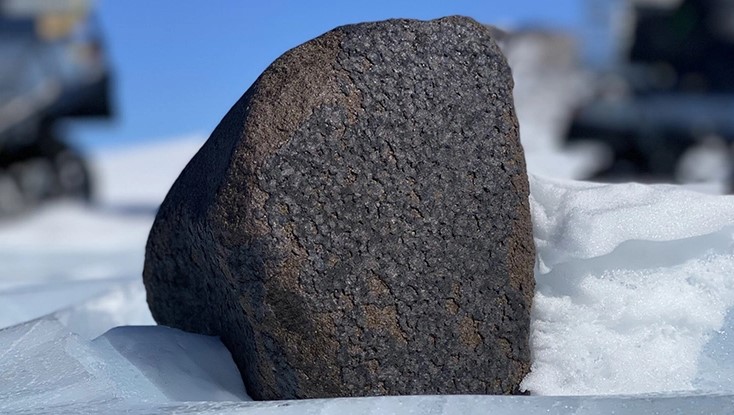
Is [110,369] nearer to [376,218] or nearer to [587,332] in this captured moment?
[376,218]

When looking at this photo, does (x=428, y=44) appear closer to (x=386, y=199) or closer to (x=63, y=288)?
(x=386, y=199)

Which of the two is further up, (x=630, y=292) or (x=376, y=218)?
(x=376, y=218)

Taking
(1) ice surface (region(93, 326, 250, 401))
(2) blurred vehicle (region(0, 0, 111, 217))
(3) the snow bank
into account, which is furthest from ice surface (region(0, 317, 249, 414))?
(2) blurred vehicle (region(0, 0, 111, 217))

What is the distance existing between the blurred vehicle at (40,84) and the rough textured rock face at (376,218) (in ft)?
27.8

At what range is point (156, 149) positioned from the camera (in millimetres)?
23906

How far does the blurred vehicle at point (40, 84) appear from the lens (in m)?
9.22

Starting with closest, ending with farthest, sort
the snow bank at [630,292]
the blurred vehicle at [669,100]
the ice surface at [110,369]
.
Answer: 1. the ice surface at [110,369]
2. the snow bank at [630,292]
3. the blurred vehicle at [669,100]

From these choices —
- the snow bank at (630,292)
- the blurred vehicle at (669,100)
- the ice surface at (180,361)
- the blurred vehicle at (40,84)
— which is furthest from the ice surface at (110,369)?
the blurred vehicle at (669,100)

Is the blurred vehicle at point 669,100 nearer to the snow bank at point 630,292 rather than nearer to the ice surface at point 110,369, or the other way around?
the snow bank at point 630,292

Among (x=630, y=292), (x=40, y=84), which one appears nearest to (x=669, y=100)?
(x=40, y=84)

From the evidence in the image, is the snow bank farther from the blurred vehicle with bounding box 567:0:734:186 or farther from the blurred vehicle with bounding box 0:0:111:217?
the blurred vehicle with bounding box 567:0:734:186

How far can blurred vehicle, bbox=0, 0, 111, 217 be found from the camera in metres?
9.22

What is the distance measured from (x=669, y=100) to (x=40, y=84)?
8.00 metres

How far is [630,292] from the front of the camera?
149 cm
